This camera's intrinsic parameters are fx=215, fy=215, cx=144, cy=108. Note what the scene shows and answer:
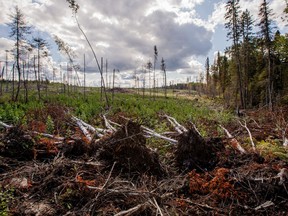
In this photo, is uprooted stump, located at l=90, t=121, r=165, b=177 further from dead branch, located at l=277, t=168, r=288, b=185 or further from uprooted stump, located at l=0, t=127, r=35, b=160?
dead branch, located at l=277, t=168, r=288, b=185

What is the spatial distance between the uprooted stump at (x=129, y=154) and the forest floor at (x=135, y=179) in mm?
18

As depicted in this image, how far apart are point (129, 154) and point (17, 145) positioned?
2.65 meters

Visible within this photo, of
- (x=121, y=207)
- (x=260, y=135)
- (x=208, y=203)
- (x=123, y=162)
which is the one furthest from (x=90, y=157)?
(x=260, y=135)

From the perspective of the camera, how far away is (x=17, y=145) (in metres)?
4.88

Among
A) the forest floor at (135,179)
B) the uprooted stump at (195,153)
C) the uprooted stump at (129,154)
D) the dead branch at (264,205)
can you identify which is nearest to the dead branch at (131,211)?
the forest floor at (135,179)

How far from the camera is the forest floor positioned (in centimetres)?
299

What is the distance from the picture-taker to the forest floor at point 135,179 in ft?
9.82

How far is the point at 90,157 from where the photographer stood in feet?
15.4

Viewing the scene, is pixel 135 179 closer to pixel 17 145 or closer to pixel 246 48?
pixel 17 145

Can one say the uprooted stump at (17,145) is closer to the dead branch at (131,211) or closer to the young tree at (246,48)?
the dead branch at (131,211)

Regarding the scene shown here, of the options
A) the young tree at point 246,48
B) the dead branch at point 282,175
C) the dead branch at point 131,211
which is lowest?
the dead branch at point 131,211

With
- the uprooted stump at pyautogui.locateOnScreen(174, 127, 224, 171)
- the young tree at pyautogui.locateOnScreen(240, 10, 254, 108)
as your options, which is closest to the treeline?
the young tree at pyautogui.locateOnScreen(240, 10, 254, 108)

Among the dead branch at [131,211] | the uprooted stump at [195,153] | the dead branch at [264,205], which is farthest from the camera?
the uprooted stump at [195,153]

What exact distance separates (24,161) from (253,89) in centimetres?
3182
